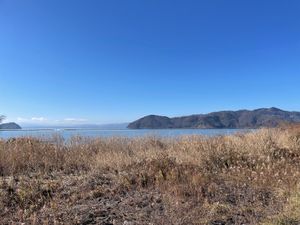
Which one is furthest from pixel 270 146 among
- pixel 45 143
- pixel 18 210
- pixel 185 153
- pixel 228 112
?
pixel 228 112

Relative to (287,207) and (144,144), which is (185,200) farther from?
(144,144)

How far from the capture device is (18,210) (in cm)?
562

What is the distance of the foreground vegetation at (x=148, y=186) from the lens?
17.6 ft

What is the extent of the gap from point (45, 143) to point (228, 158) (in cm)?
550

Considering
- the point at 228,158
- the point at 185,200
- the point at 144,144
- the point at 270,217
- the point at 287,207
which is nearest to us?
the point at 270,217

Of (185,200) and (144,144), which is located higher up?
(144,144)

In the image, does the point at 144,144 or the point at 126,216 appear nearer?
the point at 126,216

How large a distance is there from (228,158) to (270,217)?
4.48 metres

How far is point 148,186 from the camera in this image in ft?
23.1

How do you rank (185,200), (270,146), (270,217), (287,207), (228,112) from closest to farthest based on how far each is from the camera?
(270,217), (287,207), (185,200), (270,146), (228,112)

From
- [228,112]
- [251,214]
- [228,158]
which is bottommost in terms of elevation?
[251,214]

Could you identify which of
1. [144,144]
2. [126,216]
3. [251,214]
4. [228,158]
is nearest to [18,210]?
[126,216]

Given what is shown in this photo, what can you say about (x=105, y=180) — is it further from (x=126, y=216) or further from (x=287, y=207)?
(x=287, y=207)

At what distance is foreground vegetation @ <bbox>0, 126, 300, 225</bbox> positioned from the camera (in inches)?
211
